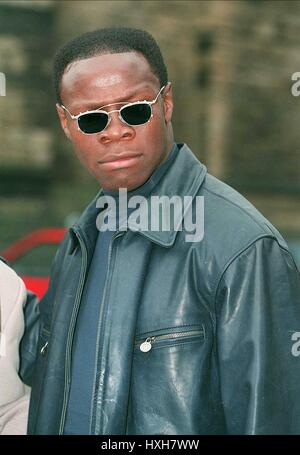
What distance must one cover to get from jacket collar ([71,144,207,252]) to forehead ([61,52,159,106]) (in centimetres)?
20

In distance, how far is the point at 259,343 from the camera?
1.72m

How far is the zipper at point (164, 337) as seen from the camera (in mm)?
1782

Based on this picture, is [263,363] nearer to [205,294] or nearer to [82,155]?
[205,294]

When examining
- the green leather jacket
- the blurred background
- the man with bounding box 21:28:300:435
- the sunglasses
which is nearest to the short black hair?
the man with bounding box 21:28:300:435

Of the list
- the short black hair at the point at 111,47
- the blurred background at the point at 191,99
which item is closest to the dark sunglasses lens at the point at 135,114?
the short black hair at the point at 111,47

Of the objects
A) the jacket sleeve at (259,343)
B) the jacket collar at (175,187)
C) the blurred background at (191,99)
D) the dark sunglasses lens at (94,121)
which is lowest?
the jacket sleeve at (259,343)

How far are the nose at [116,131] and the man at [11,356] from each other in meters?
0.53

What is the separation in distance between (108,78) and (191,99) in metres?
10.8

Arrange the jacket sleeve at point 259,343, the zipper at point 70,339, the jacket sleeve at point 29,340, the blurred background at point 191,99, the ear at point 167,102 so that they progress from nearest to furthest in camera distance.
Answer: the jacket sleeve at point 259,343, the zipper at point 70,339, the ear at point 167,102, the jacket sleeve at point 29,340, the blurred background at point 191,99

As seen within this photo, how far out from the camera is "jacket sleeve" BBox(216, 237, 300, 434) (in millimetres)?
1718

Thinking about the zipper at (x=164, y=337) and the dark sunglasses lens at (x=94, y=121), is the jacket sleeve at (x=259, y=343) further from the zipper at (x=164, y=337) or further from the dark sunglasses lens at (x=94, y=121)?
the dark sunglasses lens at (x=94, y=121)

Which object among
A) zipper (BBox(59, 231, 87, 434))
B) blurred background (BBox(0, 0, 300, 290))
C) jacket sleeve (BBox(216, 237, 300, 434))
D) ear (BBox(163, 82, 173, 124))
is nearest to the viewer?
jacket sleeve (BBox(216, 237, 300, 434))

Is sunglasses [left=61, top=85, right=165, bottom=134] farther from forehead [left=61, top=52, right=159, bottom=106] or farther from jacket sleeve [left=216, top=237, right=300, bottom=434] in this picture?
jacket sleeve [left=216, top=237, right=300, bottom=434]
